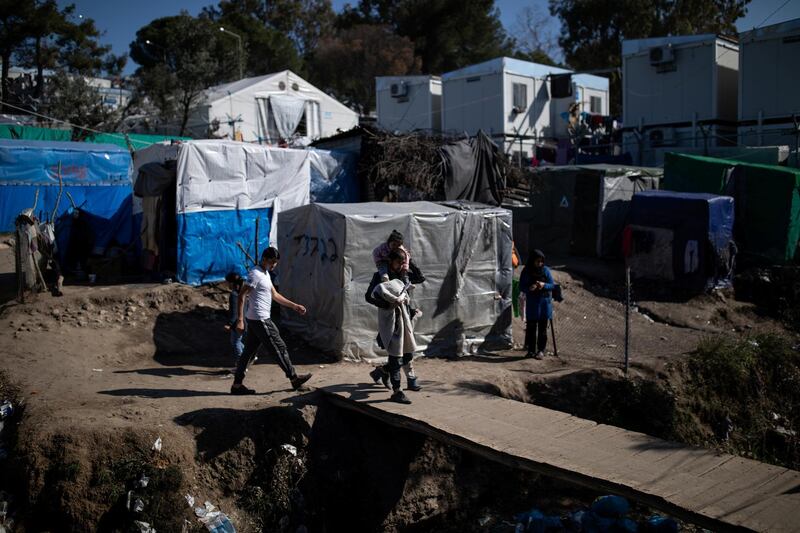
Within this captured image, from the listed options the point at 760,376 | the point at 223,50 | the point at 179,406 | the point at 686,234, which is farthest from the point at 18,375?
the point at 223,50

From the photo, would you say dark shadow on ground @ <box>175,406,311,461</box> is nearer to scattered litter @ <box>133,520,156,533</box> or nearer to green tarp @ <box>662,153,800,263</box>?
scattered litter @ <box>133,520,156,533</box>

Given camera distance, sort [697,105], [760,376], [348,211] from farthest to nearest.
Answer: [697,105]
[760,376]
[348,211]

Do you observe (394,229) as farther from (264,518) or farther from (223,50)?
(223,50)

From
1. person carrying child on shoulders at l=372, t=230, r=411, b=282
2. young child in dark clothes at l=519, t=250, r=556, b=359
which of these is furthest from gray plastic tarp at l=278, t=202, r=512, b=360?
person carrying child on shoulders at l=372, t=230, r=411, b=282

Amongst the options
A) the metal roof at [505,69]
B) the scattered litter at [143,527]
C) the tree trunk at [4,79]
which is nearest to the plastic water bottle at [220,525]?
the scattered litter at [143,527]

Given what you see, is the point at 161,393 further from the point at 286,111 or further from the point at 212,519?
the point at 286,111

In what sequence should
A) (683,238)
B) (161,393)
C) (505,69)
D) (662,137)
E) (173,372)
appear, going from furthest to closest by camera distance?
1. (505,69)
2. (662,137)
3. (683,238)
4. (173,372)
5. (161,393)

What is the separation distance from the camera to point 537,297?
9.95 meters

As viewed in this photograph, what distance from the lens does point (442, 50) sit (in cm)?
3981

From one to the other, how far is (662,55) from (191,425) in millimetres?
21640

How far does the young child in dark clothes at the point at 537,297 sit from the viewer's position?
981 centimetres

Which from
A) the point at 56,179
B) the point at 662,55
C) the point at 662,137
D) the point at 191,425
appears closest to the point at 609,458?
the point at 191,425

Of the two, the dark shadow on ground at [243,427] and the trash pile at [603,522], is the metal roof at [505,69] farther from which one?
the trash pile at [603,522]

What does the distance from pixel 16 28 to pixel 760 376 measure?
28623mm
